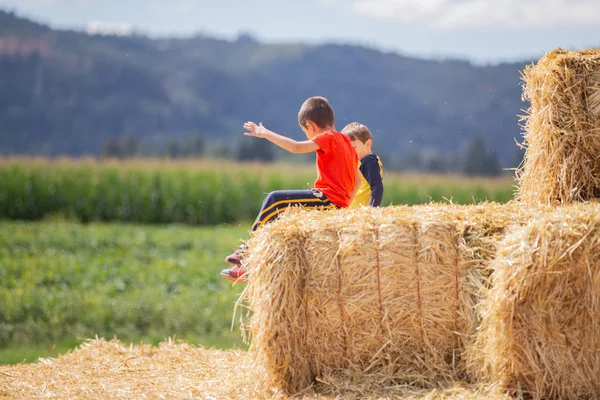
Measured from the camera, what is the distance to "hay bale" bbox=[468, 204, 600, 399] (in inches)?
152

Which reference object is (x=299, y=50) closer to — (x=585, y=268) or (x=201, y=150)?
(x=201, y=150)

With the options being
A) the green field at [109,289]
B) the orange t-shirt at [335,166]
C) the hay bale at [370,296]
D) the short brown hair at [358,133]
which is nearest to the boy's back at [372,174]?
the short brown hair at [358,133]

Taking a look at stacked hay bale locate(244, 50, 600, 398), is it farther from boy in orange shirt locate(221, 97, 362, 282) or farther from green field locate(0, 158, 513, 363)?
green field locate(0, 158, 513, 363)

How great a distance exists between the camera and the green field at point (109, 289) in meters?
10.9

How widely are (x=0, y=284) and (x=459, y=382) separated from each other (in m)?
10.5

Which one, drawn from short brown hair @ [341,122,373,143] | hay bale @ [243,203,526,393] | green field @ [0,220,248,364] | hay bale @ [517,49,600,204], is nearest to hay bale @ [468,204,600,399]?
→ hay bale @ [243,203,526,393]

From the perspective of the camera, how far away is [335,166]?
530 centimetres

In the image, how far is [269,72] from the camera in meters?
60.9

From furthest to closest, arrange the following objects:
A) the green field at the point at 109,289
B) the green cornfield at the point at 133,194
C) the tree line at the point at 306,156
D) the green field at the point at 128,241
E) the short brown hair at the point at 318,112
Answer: the tree line at the point at 306,156, the green cornfield at the point at 133,194, the green field at the point at 128,241, the green field at the point at 109,289, the short brown hair at the point at 318,112

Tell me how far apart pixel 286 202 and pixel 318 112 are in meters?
0.80

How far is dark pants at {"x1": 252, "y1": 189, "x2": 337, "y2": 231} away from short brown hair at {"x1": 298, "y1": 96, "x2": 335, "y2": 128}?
576 mm

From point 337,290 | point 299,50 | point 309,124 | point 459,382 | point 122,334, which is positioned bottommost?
point 122,334

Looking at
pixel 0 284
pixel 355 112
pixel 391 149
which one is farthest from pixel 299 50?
pixel 0 284

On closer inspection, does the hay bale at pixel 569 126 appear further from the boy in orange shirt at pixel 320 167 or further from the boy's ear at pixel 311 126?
the boy's ear at pixel 311 126
